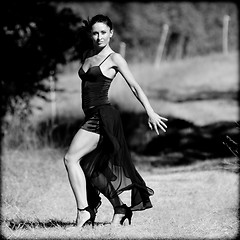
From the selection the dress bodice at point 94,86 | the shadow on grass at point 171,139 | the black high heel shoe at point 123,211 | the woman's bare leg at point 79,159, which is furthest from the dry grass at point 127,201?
the shadow on grass at point 171,139

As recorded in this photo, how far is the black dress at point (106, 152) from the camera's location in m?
5.21

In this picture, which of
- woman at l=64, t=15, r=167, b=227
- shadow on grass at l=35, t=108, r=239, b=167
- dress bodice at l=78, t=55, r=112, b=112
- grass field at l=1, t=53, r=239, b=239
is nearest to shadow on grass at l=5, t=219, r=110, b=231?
grass field at l=1, t=53, r=239, b=239

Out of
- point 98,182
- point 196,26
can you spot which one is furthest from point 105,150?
point 196,26

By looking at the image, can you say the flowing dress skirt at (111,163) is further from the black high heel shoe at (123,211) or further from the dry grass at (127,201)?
the dry grass at (127,201)

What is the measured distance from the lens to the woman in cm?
517

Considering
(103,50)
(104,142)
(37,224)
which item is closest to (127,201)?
(37,224)

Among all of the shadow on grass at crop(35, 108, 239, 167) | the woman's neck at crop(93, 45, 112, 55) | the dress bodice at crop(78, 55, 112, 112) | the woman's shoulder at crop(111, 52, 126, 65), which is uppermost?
the woman's neck at crop(93, 45, 112, 55)

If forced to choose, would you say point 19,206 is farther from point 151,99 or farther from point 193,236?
point 151,99

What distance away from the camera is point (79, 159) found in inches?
205

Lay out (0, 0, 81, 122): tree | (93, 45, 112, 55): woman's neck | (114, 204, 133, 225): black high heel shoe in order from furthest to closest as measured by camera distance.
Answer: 1. (0, 0, 81, 122): tree
2. (114, 204, 133, 225): black high heel shoe
3. (93, 45, 112, 55): woman's neck

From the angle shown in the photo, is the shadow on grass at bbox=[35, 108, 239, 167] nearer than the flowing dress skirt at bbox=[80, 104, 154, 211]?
No

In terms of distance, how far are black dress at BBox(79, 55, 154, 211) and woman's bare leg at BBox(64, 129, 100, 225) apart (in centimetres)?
8

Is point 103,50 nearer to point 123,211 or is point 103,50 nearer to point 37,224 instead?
point 123,211

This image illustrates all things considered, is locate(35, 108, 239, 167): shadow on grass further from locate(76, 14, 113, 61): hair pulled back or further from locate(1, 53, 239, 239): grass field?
locate(76, 14, 113, 61): hair pulled back
